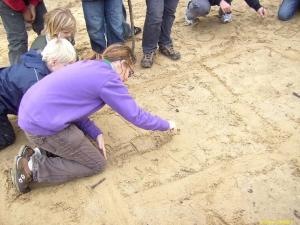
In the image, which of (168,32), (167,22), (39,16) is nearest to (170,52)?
(168,32)

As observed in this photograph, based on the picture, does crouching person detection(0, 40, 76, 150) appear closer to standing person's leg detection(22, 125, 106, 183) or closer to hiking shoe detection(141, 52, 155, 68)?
standing person's leg detection(22, 125, 106, 183)

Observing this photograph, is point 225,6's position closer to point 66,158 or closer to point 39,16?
point 39,16

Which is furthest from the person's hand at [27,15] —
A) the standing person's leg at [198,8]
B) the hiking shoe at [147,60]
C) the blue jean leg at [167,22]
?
the standing person's leg at [198,8]

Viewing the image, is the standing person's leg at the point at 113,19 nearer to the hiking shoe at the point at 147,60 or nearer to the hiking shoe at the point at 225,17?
the hiking shoe at the point at 147,60

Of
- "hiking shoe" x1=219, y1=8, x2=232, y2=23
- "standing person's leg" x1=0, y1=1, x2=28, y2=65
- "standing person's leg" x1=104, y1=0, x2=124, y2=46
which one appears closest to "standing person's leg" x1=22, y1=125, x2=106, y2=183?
"standing person's leg" x1=0, y1=1, x2=28, y2=65

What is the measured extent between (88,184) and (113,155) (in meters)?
0.36

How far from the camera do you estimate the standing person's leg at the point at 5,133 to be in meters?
3.27

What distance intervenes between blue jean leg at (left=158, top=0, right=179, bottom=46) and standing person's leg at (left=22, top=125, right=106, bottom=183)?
1844mm

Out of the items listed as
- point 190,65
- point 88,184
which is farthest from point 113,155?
point 190,65

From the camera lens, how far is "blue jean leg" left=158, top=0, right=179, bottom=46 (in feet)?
13.8

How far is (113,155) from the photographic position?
326 cm

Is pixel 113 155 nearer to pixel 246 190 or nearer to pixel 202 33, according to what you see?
pixel 246 190

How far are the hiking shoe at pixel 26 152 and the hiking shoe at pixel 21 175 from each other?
0.06 m

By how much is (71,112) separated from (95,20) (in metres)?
1.53
